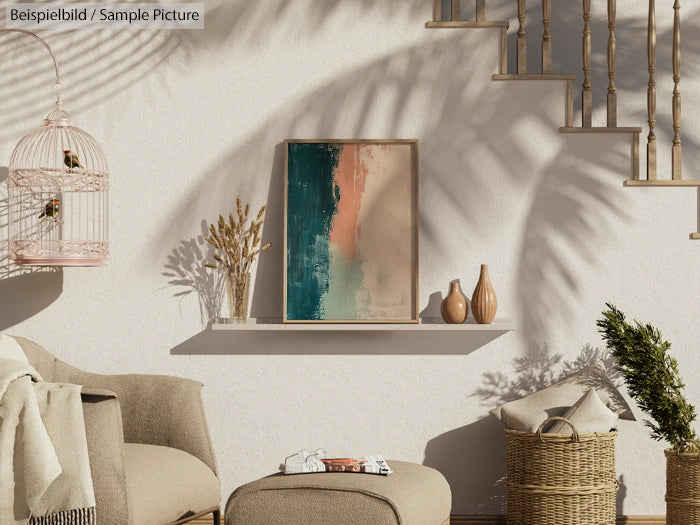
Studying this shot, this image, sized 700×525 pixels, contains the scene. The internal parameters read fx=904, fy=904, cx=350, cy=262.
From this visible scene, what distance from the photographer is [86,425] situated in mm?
2889

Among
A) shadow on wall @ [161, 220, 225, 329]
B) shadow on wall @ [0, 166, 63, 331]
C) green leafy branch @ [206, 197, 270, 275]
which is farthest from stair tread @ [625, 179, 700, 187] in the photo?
shadow on wall @ [0, 166, 63, 331]

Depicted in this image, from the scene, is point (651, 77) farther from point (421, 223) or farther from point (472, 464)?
point (472, 464)

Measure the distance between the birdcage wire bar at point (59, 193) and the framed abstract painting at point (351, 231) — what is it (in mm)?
838

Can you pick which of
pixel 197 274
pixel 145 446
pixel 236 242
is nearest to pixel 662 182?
pixel 236 242

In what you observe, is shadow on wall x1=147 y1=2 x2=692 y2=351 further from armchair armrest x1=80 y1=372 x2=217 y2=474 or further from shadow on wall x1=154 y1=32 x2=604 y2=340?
armchair armrest x1=80 y1=372 x2=217 y2=474

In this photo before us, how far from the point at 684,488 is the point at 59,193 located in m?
2.95

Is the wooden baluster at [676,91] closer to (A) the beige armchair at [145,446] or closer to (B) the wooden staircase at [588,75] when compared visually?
(B) the wooden staircase at [588,75]

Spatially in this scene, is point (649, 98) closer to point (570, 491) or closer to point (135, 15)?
point (570, 491)

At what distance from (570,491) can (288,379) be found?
130cm

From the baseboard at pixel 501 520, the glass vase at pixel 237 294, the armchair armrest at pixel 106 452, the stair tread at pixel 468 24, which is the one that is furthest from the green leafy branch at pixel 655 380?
the armchair armrest at pixel 106 452

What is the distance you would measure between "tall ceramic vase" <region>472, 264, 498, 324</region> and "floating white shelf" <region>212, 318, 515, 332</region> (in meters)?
0.04

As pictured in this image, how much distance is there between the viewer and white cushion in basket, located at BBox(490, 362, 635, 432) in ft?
12.2

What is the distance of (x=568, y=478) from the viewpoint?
3570 mm

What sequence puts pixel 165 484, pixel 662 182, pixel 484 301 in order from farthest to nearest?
1. pixel 662 182
2. pixel 484 301
3. pixel 165 484
